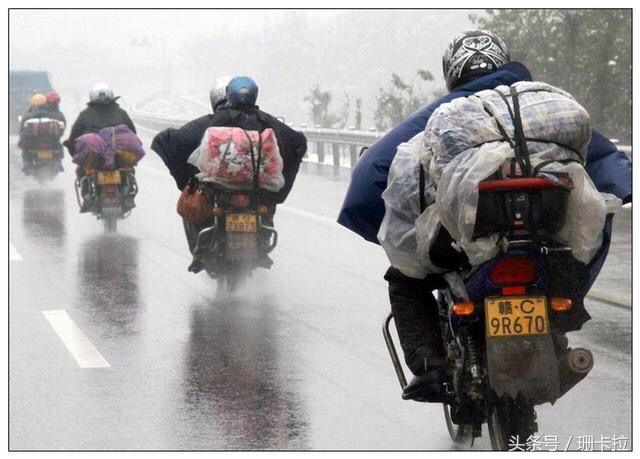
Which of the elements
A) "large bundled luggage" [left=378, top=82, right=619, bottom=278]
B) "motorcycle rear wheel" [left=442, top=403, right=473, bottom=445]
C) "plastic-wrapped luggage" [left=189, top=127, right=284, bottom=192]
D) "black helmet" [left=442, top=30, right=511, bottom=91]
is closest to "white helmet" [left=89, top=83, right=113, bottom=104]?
"plastic-wrapped luggage" [left=189, top=127, right=284, bottom=192]

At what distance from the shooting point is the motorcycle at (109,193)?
1883cm

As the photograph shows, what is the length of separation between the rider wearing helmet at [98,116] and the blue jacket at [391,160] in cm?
1279

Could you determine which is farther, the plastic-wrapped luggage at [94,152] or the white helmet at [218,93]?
the plastic-wrapped luggage at [94,152]

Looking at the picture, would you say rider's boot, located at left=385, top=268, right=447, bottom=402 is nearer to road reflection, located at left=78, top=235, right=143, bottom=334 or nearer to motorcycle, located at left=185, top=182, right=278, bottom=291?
road reflection, located at left=78, top=235, right=143, bottom=334

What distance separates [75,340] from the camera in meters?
11.1

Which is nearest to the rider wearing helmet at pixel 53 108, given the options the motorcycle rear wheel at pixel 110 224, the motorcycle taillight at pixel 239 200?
the motorcycle rear wheel at pixel 110 224

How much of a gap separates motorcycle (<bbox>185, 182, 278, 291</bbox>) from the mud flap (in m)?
6.70

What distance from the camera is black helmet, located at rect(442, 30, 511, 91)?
725 cm

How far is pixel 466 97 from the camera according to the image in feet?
22.5

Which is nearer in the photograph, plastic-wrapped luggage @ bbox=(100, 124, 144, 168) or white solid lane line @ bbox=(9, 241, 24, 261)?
white solid lane line @ bbox=(9, 241, 24, 261)

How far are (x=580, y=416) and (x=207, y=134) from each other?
5323 mm

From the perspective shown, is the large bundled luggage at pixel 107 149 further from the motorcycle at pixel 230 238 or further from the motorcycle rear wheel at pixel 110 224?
the motorcycle at pixel 230 238

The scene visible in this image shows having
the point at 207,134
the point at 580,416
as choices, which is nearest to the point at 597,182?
the point at 580,416
